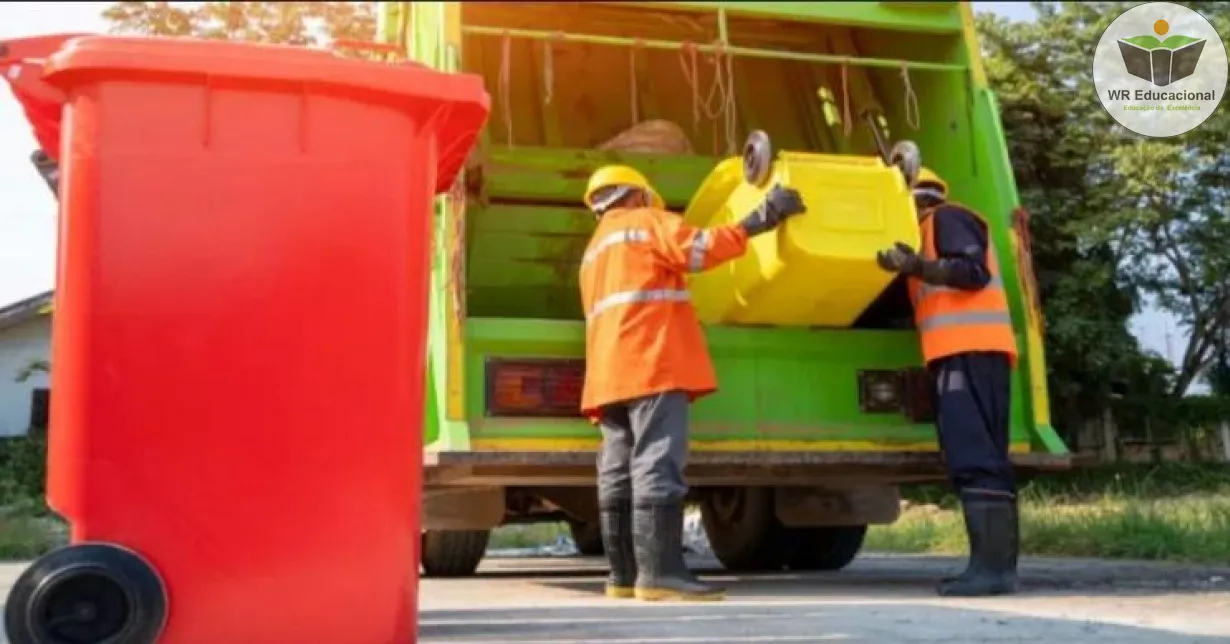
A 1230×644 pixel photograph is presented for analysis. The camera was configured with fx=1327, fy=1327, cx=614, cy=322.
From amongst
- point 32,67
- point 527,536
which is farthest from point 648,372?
point 527,536

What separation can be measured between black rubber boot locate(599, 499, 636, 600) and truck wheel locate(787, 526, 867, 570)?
1850 mm

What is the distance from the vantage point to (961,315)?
14.0 ft

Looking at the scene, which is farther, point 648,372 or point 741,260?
point 741,260

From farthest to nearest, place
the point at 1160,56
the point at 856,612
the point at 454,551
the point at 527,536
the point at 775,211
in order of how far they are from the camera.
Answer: the point at 527,536, the point at 1160,56, the point at 454,551, the point at 775,211, the point at 856,612

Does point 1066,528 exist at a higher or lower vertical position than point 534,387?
lower

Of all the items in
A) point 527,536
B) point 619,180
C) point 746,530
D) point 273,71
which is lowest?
point 527,536

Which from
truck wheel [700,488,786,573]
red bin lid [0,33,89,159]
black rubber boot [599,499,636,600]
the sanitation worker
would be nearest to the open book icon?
truck wheel [700,488,786,573]

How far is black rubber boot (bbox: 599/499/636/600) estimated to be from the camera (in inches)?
162

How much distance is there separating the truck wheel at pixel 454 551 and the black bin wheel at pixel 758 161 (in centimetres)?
254

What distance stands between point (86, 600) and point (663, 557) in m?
2.03

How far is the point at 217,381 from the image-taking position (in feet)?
7.49

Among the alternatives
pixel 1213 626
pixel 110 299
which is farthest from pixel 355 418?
pixel 1213 626

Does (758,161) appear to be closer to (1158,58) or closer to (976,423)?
(976,423)

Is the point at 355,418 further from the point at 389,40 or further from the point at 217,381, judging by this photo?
the point at 389,40
